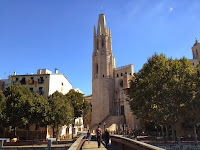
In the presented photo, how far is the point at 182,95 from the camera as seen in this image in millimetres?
21797

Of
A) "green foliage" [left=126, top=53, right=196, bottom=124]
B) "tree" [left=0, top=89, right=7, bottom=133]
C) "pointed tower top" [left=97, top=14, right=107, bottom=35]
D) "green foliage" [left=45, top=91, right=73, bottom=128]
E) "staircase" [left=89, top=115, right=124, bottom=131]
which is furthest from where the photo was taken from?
"pointed tower top" [left=97, top=14, right=107, bottom=35]

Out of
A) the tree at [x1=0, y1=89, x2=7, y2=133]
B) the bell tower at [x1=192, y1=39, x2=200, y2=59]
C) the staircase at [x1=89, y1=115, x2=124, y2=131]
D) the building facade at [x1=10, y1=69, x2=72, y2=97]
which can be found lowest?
A: the staircase at [x1=89, y1=115, x2=124, y2=131]

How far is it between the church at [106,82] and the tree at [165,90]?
26479 mm

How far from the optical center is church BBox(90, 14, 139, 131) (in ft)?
181

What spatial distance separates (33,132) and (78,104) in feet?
31.8

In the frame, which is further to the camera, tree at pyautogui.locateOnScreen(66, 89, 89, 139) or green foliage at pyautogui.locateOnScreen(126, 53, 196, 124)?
tree at pyautogui.locateOnScreen(66, 89, 89, 139)

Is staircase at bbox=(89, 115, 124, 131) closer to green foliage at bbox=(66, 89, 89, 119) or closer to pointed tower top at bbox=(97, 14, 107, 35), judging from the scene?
green foliage at bbox=(66, 89, 89, 119)

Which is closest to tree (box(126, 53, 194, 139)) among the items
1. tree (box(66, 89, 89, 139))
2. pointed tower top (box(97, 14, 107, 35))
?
tree (box(66, 89, 89, 139))

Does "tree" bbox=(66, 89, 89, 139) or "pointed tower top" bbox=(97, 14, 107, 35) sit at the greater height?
"pointed tower top" bbox=(97, 14, 107, 35)

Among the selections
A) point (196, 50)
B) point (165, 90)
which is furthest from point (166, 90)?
point (196, 50)

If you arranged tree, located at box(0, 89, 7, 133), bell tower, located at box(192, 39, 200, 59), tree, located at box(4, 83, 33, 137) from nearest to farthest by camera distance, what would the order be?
1. tree, located at box(0, 89, 7, 133)
2. tree, located at box(4, 83, 33, 137)
3. bell tower, located at box(192, 39, 200, 59)

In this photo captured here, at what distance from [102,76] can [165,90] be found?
3605 cm

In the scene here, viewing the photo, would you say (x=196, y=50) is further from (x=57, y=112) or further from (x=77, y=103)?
(x=57, y=112)

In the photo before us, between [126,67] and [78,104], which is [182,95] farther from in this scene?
[126,67]
